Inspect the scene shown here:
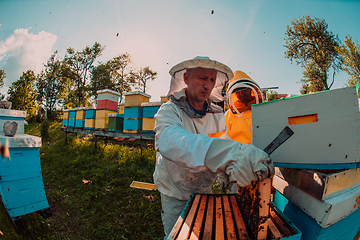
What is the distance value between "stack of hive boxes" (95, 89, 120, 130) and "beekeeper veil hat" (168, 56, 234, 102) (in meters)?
6.03

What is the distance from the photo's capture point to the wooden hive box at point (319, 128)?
835 mm

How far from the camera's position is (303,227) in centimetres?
103

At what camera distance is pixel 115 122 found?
638cm

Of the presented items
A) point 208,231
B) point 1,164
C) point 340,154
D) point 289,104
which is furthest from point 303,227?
point 1,164

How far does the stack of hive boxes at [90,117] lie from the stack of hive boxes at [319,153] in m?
7.77

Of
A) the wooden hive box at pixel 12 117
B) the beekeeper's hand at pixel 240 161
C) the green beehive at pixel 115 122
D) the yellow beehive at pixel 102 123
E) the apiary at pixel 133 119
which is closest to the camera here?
the beekeeper's hand at pixel 240 161

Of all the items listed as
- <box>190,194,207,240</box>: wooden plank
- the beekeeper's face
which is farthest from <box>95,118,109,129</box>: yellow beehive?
<box>190,194,207,240</box>: wooden plank

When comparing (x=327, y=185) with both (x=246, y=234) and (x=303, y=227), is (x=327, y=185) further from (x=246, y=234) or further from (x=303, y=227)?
(x=246, y=234)

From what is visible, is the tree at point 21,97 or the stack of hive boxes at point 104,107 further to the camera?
the tree at point 21,97

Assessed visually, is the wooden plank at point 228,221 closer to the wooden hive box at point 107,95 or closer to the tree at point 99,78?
the wooden hive box at point 107,95

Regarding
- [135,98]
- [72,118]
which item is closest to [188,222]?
Result: [135,98]

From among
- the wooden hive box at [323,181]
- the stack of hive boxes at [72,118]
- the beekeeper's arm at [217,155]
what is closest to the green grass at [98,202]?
the beekeeper's arm at [217,155]

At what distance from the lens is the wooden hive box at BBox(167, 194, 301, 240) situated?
86cm

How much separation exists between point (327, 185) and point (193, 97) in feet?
3.63
